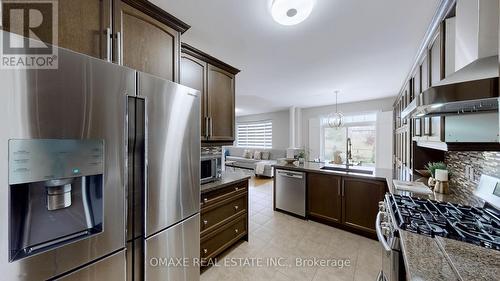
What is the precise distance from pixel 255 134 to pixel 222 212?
662 centimetres

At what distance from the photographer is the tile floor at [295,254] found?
1952mm

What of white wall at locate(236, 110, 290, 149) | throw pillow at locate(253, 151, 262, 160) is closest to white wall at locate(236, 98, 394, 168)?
white wall at locate(236, 110, 290, 149)

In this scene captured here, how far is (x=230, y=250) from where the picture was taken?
7.69 ft

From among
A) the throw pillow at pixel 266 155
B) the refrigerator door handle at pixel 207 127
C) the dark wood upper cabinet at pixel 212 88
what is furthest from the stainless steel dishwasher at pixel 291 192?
the throw pillow at pixel 266 155

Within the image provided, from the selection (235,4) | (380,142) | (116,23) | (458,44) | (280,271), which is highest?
(235,4)

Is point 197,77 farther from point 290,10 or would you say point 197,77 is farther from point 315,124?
point 315,124

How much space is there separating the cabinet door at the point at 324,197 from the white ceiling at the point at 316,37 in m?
1.74

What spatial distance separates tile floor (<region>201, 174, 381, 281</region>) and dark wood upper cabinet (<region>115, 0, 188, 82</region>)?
6.65ft

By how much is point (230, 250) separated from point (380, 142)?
16.2ft

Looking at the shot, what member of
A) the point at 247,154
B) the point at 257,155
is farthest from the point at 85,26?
the point at 247,154

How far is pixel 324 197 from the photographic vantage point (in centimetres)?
305

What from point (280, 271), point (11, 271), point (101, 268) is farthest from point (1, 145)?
point (280, 271)

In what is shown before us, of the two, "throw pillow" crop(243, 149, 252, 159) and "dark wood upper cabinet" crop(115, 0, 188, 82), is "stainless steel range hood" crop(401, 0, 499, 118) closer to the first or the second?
"dark wood upper cabinet" crop(115, 0, 188, 82)

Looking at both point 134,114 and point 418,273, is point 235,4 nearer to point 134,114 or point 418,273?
Answer: point 134,114
